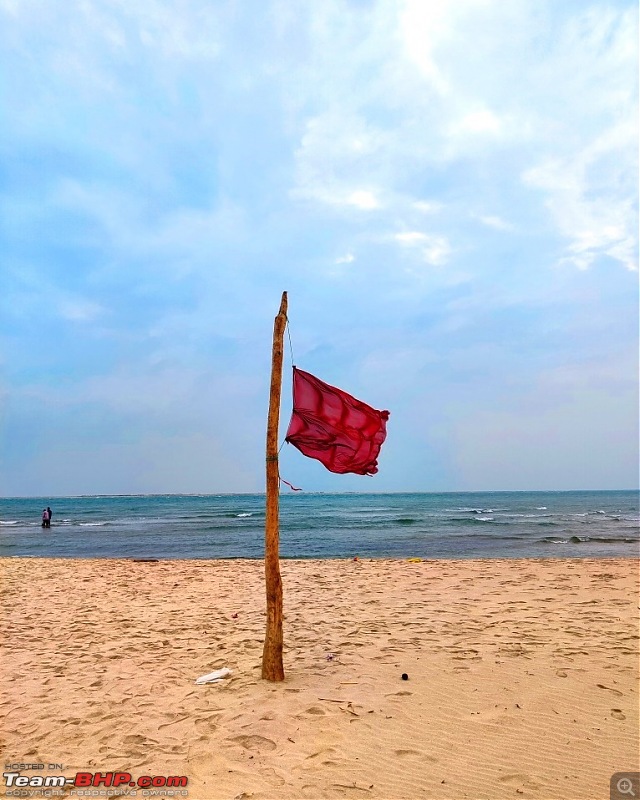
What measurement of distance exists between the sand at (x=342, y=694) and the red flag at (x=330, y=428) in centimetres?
239

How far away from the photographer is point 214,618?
884 cm

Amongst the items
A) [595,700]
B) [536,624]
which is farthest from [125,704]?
[536,624]

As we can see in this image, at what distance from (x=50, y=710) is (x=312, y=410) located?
13.1 ft

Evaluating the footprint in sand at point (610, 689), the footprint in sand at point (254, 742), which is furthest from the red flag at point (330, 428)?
the footprint in sand at point (610, 689)

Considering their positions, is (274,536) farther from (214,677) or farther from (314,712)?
(214,677)

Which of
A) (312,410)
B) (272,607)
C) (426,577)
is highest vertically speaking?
(312,410)

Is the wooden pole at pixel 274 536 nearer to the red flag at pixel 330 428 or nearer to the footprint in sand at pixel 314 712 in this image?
the red flag at pixel 330 428

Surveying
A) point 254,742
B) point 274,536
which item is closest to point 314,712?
point 254,742

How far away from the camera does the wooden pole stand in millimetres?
5500

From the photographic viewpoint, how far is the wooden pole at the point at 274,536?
5.50 meters

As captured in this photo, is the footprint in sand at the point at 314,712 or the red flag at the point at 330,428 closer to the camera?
the footprint in sand at the point at 314,712

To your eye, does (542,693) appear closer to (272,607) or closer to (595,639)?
(595,639)

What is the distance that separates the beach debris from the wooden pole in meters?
0.51

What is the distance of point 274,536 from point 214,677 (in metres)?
1.85
